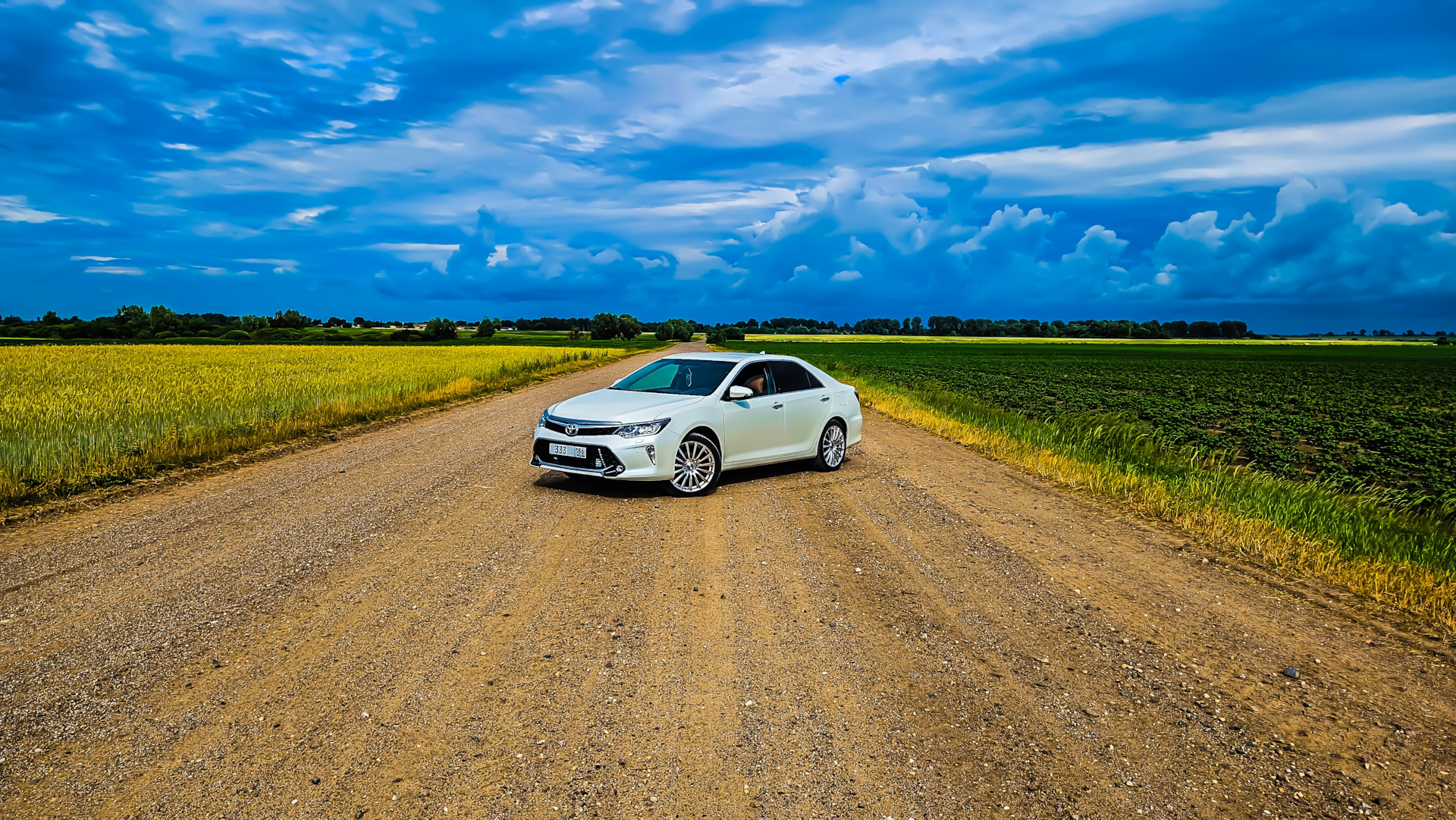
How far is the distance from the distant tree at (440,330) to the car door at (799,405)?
90946 millimetres

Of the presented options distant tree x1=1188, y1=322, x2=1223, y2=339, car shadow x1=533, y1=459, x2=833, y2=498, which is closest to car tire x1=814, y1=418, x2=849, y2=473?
car shadow x1=533, y1=459, x2=833, y2=498

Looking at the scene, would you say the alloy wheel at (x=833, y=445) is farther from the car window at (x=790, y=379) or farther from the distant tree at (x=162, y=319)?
the distant tree at (x=162, y=319)

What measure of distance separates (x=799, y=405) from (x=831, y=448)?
1.00 meters

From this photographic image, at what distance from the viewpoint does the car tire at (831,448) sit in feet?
35.5

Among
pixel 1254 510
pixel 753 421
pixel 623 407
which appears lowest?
pixel 1254 510

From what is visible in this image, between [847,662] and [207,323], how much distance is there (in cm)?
12370

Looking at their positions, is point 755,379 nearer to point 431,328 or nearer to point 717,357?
point 717,357

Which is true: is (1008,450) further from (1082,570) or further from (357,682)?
(357,682)

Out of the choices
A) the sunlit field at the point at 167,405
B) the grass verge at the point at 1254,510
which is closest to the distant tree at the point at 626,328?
the sunlit field at the point at 167,405

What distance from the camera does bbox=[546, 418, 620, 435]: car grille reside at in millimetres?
8758

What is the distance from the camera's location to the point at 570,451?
8914 mm

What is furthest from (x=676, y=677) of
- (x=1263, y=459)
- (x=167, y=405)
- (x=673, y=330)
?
(x=673, y=330)

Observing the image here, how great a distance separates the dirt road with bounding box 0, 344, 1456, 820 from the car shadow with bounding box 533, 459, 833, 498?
1.50m

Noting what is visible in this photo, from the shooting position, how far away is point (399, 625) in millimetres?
4855
